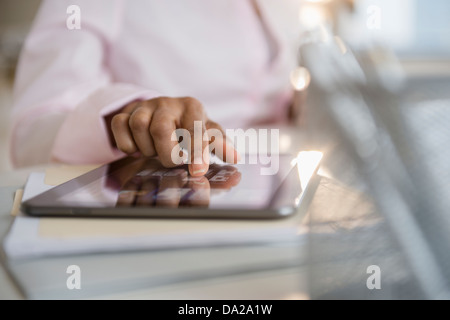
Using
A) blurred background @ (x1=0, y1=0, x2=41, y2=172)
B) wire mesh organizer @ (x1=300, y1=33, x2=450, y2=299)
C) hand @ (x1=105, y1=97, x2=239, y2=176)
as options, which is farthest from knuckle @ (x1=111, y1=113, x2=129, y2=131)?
blurred background @ (x1=0, y1=0, x2=41, y2=172)

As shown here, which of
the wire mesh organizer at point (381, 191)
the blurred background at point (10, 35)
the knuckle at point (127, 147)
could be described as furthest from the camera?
the blurred background at point (10, 35)

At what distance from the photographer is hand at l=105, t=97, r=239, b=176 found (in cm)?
21

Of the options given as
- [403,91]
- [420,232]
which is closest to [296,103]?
[403,91]

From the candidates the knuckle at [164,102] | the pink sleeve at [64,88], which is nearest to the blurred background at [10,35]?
the pink sleeve at [64,88]

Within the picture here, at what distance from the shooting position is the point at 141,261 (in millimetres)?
136

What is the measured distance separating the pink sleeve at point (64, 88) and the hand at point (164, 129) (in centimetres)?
3

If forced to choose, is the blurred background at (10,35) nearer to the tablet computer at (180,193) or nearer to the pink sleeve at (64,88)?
the pink sleeve at (64,88)

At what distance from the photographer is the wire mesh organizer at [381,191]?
0.13 metres

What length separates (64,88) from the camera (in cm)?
37

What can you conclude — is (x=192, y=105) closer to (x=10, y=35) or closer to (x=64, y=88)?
(x=64, y=88)

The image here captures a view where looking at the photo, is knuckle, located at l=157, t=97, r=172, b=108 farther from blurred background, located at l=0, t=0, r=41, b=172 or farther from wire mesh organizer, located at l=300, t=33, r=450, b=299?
blurred background, located at l=0, t=0, r=41, b=172

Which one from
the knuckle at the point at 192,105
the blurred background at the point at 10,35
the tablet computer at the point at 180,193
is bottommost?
the tablet computer at the point at 180,193
